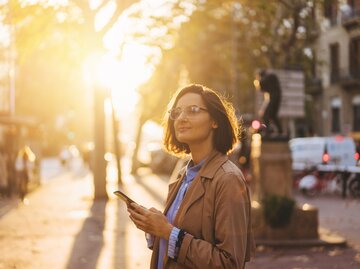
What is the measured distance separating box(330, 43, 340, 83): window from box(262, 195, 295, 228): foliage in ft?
116

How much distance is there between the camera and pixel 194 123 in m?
3.52

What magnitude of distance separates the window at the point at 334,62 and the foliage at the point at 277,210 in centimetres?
3551

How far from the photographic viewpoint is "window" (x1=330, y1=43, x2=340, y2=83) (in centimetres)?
4650

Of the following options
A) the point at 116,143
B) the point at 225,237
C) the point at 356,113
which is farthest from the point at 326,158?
the point at 225,237

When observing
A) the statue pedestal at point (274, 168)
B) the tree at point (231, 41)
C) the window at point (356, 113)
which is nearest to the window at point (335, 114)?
the window at point (356, 113)

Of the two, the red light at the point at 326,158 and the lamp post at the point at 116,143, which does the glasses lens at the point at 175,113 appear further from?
the lamp post at the point at 116,143

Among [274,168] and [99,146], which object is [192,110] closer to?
[274,168]

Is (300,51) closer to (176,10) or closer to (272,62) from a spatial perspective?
(272,62)

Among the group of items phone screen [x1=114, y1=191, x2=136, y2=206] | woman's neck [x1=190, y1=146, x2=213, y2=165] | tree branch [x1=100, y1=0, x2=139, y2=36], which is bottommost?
phone screen [x1=114, y1=191, x2=136, y2=206]

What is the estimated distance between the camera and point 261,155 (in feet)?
43.4

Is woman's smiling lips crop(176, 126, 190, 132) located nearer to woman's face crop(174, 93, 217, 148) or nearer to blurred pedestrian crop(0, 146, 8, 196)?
woman's face crop(174, 93, 217, 148)

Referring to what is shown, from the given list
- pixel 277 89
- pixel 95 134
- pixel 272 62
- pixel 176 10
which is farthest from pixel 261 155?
pixel 272 62

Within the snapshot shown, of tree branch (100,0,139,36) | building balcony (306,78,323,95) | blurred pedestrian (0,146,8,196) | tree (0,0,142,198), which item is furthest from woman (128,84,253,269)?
building balcony (306,78,323,95)

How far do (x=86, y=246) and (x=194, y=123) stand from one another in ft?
28.1
